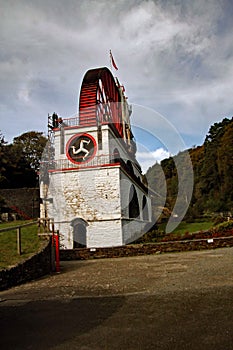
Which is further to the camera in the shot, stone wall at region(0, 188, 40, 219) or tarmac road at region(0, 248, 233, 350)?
stone wall at region(0, 188, 40, 219)

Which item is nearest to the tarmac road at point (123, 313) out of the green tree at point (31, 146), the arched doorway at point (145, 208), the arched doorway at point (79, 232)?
the arched doorway at point (79, 232)

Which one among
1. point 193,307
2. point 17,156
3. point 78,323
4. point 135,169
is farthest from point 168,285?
point 17,156

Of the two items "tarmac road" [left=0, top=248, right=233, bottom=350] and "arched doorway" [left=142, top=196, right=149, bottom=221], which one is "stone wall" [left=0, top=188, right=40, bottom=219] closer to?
"arched doorway" [left=142, top=196, right=149, bottom=221]

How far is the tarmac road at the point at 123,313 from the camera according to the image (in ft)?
10.4

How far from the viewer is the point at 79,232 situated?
17.8 metres

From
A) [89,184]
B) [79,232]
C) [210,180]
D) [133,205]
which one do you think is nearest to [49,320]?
[89,184]

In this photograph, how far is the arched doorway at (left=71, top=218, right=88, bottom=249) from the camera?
17359 millimetres

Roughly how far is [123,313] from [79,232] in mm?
13891

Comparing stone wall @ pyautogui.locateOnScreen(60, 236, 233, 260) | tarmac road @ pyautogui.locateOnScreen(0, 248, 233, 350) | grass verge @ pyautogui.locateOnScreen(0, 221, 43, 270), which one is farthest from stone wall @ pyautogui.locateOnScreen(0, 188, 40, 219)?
tarmac road @ pyautogui.locateOnScreen(0, 248, 233, 350)

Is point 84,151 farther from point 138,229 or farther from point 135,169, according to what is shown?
point 135,169

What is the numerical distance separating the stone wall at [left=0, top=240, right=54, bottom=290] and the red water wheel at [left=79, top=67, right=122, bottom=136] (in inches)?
453

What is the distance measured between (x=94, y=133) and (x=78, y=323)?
1612 cm

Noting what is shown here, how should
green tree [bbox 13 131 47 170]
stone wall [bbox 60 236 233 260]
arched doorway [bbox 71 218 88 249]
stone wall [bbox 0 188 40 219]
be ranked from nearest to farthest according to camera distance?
1. stone wall [bbox 60 236 233 260]
2. arched doorway [bbox 71 218 88 249]
3. stone wall [bbox 0 188 40 219]
4. green tree [bbox 13 131 47 170]

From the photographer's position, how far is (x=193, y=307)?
4258mm
